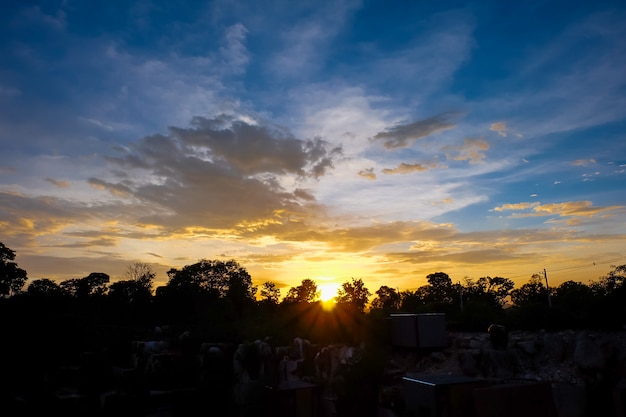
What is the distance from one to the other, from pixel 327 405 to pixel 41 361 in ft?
51.0

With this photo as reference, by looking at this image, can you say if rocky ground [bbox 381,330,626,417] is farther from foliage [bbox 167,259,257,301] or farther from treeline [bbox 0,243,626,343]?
foliage [bbox 167,259,257,301]

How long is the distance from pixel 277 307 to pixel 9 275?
30527 mm

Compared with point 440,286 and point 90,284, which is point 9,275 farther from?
point 440,286

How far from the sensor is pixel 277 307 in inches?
1719

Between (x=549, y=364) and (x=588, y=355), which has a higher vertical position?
(x=588, y=355)

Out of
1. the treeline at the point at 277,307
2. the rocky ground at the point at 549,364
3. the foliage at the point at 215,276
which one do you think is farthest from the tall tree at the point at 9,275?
the rocky ground at the point at 549,364

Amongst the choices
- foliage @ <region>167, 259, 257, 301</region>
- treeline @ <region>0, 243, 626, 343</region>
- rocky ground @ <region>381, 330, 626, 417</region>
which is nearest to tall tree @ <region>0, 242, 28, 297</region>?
treeline @ <region>0, 243, 626, 343</region>

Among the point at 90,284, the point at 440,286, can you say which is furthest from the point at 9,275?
the point at 440,286

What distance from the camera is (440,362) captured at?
12.6m

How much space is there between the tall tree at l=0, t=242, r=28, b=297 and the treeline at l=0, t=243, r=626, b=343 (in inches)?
4.9

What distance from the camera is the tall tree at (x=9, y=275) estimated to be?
43.8 m

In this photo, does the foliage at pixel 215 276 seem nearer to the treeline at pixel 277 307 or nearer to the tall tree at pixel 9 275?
the treeline at pixel 277 307

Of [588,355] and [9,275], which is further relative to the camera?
[9,275]

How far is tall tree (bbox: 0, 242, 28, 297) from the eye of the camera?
1725 inches
